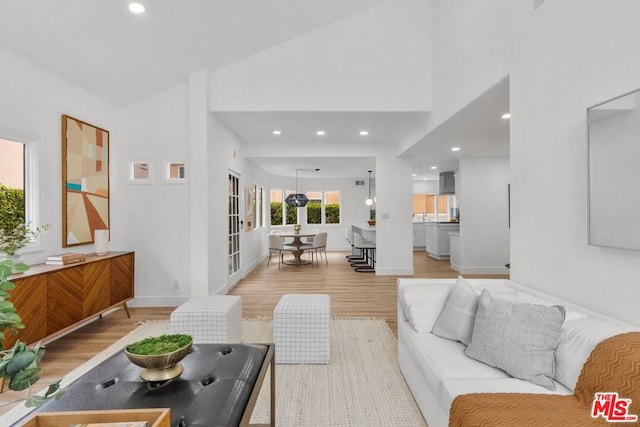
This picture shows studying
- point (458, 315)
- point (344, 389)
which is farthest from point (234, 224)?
point (458, 315)

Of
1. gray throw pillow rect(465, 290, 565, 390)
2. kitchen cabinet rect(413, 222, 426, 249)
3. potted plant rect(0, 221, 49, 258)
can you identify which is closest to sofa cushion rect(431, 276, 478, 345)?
gray throw pillow rect(465, 290, 565, 390)

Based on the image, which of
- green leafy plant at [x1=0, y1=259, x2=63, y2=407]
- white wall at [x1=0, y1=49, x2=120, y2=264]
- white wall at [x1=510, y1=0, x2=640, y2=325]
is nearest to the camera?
green leafy plant at [x1=0, y1=259, x2=63, y2=407]

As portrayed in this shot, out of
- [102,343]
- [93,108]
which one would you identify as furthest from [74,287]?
[93,108]

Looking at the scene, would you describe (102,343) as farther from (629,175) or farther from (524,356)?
(629,175)

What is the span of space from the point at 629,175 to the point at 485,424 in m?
1.38

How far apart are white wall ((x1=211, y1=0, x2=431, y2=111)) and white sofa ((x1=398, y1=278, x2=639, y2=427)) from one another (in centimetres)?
284

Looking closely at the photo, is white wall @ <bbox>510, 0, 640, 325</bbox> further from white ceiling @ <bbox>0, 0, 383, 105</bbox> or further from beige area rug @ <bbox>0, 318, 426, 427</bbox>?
white ceiling @ <bbox>0, 0, 383, 105</bbox>

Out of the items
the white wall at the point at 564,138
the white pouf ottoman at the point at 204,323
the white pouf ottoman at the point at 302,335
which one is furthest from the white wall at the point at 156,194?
the white wall at the point at 564,138

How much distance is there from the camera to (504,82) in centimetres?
279

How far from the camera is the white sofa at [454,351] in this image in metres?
1.55

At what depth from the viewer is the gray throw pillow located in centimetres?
162

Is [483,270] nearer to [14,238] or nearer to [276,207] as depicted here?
[276,207]

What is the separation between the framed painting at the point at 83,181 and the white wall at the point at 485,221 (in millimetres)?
6055

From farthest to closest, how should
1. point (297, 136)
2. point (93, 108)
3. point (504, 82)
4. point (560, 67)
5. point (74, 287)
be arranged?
point (297, 136)
point (93, 108)
point (74, 287)
point (504, 82)
point (560, 67)
